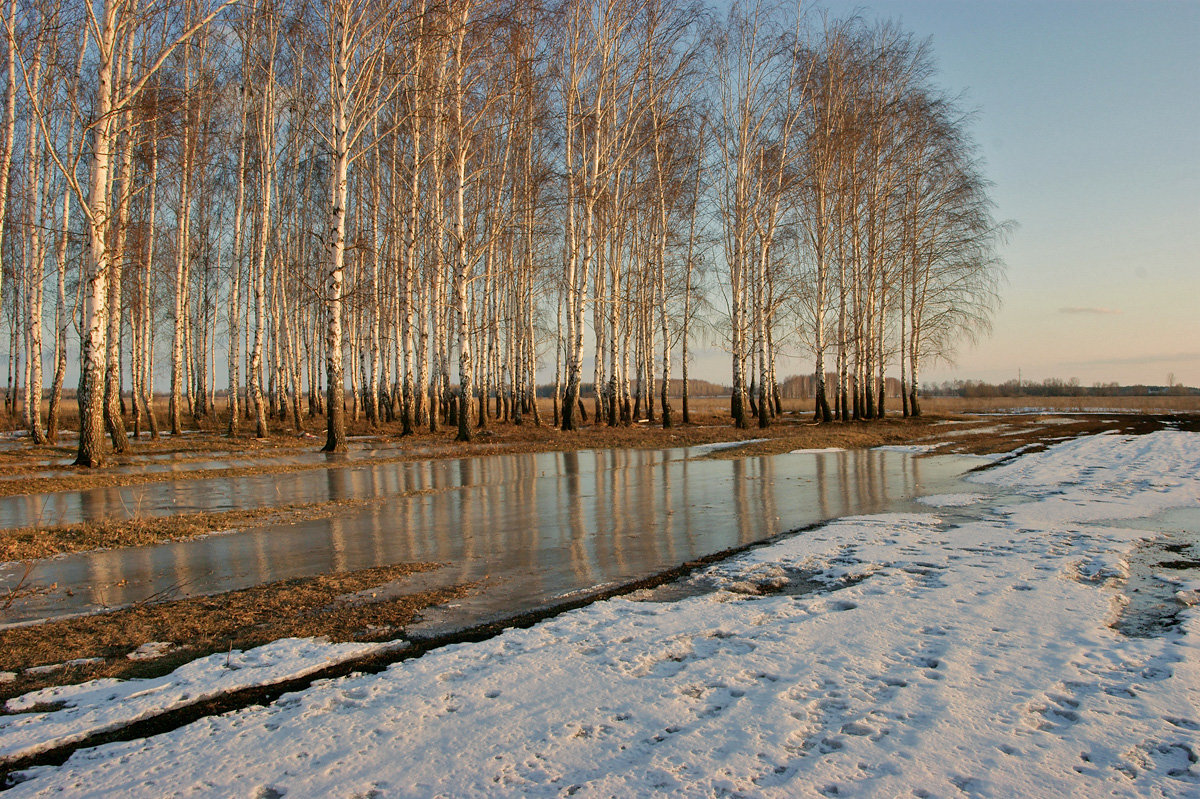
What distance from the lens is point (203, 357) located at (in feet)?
100

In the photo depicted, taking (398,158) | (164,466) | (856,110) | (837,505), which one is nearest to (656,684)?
(837,505)

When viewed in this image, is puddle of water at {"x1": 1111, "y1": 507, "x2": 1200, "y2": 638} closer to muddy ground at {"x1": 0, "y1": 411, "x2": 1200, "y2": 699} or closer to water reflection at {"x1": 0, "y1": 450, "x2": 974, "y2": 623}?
water reflection at {"x1": 0, "y1": 450, "x2": 974, "y2": 623}

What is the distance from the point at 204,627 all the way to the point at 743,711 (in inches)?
135

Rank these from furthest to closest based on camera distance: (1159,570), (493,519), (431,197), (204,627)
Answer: (431,197) < (493,519) < (1159,570) < (204,627)

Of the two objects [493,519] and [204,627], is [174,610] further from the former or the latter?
[493,519]

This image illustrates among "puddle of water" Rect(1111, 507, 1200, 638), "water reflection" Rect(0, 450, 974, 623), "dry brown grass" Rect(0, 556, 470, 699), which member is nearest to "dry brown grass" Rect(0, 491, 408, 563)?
"water reflection" Rect(0, 450, 974, 623)

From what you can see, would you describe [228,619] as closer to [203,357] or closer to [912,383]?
[203,357]

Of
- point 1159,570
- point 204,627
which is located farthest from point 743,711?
point 1159,570

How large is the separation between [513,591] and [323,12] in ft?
51.6

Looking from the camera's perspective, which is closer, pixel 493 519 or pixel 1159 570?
pixel 1159 570

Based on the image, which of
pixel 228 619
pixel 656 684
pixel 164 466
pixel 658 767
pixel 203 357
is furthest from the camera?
pixel 203 357

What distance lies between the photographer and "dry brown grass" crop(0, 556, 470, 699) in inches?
145

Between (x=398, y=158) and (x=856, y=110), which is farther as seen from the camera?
(x=856, y=110)

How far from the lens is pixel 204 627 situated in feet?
14.1
